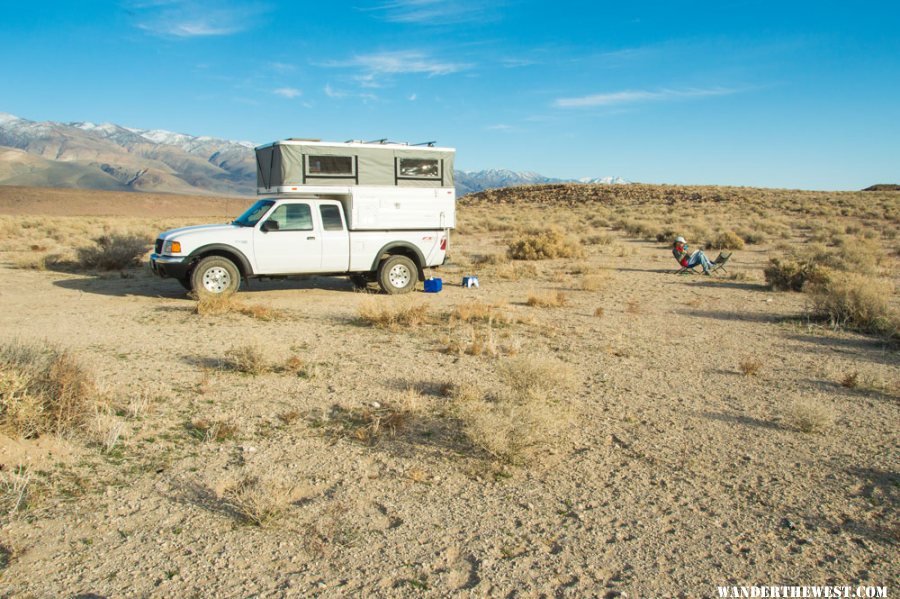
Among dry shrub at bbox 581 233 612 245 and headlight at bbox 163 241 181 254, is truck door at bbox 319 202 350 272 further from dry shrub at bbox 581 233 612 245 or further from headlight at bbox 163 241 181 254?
dry shrub at bbox 581 233 612 245

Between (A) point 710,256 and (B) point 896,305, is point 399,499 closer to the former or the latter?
(B) point 896,305

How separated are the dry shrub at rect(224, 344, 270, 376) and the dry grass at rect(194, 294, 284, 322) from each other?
9.35 feet

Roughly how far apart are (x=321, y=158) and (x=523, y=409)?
7.91m

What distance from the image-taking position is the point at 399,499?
4.32m

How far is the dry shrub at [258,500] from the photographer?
12.9 ft

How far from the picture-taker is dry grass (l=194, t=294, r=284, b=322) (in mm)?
10039

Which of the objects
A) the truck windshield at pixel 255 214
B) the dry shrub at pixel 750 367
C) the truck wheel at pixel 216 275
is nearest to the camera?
the dry shrub at pixel 750 367

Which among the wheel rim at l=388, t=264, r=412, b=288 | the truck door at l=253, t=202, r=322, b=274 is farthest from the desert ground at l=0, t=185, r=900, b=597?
the wheel rim at l=388, t=264, r=412, b=288

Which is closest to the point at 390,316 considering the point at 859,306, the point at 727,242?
the point at 859,306

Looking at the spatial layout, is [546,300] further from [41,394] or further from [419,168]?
[41,394]

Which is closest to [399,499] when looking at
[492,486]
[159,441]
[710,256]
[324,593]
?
[492,486]

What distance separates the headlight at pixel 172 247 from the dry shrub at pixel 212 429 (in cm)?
632

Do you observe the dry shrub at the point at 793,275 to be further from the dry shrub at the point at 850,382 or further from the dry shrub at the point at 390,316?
the dry shrub at the point at 390,316

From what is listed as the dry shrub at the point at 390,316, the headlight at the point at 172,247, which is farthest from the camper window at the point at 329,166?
the dry shrub at the point at 390,316
